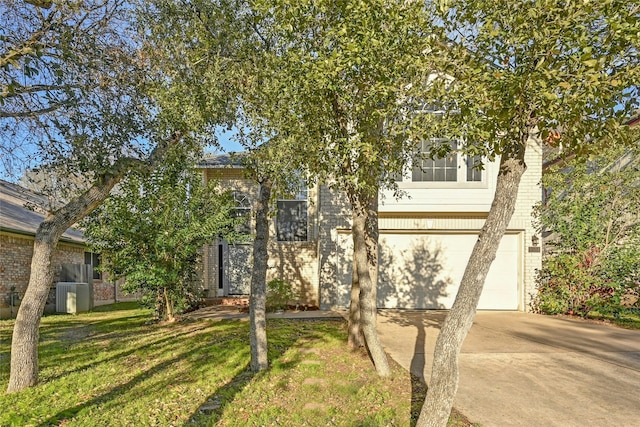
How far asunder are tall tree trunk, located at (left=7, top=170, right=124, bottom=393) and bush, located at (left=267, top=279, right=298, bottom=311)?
248 inches

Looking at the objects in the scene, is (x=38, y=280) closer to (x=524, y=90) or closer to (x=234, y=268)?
(x=524, y=90)

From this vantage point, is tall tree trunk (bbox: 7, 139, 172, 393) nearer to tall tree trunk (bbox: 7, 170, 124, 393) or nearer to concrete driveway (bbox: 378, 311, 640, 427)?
tall tree trunk (bbox: 7, 170, 124, 393)

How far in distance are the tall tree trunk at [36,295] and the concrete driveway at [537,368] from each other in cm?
524

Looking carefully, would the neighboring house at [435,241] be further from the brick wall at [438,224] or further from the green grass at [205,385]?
the green grass at [205,385]

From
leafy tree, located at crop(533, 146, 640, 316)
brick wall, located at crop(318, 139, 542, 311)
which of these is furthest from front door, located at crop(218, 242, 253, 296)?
leafy tree, located at crop(533, 146, 640, 316)

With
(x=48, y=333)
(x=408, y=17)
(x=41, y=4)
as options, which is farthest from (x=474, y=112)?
(x=48, y=333)

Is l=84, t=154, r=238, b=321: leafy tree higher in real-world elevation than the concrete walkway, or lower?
higher

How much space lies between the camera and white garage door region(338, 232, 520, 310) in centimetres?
1113

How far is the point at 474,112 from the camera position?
3.70m

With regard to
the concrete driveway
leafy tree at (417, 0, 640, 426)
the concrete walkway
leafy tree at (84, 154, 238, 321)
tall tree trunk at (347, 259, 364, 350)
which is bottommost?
the concrete walkway

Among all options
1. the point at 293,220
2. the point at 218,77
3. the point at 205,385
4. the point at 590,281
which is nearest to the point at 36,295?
the point at 205,385

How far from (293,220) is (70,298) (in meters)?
7.43

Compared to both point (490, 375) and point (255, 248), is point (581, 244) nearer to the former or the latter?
point (490, 375)

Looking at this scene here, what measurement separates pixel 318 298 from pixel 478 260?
839 cm
